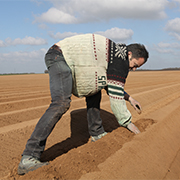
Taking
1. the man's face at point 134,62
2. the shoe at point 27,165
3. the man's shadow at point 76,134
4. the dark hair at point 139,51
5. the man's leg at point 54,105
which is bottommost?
the man's shadow at point 76,134

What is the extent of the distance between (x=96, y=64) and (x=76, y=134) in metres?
1.93

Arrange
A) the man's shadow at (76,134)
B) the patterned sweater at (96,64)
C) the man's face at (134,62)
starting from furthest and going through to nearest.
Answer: the man's shadow at (76,134) < the man's face at (134,62) < the patterned sweater at (96,64)

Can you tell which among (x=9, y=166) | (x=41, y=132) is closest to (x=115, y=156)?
(x=41, y=132)

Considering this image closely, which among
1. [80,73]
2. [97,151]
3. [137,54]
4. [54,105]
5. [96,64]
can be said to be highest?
[137,54]

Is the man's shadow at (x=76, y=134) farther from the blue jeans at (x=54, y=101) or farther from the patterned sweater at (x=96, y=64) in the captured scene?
the patterned sweater at (x=96, y=64)

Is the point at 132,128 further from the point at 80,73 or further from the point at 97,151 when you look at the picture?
the point at 80,73

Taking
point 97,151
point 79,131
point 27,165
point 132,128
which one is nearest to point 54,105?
point 27,165

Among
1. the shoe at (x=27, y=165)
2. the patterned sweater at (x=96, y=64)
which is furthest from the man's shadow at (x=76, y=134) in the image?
the patterned sweater at (x=96, y=64)

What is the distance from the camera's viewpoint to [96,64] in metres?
2.35

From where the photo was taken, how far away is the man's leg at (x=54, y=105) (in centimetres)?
206

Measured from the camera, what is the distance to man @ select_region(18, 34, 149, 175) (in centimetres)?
207

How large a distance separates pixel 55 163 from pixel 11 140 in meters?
1.34

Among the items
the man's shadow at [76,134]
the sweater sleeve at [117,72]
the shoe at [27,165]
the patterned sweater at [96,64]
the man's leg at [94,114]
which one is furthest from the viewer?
the man's leg at [94,114]

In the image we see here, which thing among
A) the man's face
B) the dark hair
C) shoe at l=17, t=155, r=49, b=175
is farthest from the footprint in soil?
the dark hair
